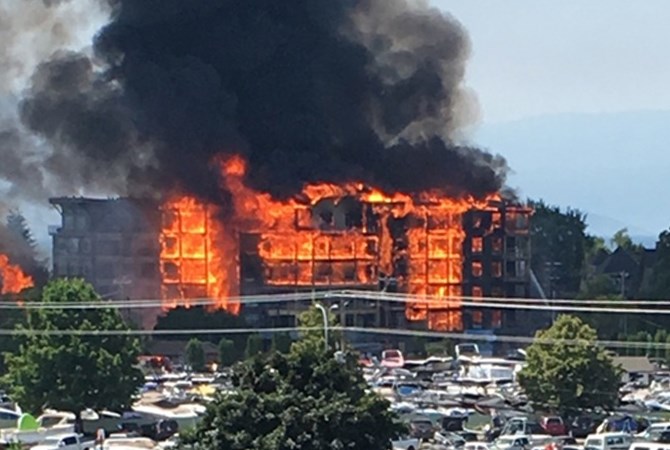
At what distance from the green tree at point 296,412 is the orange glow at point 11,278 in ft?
154

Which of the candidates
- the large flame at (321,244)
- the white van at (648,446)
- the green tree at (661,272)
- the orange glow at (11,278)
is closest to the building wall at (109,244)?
the large flame at (321,244)

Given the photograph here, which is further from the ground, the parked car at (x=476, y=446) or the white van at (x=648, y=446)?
the white van at (x=648, y=446)

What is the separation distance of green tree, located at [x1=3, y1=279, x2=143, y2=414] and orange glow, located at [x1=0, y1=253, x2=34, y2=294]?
3225 centimetres

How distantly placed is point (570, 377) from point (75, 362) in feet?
35.1

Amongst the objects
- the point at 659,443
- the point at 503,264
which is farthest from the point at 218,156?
the point at 659,443

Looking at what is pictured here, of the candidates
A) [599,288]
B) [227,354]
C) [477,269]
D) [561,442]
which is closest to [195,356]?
[227,354]

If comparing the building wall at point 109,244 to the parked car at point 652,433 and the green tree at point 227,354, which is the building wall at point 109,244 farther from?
the parked car at point 652,433

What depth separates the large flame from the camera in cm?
7312

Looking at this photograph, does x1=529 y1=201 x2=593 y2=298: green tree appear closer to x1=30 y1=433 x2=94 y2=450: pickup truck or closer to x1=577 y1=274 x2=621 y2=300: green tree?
x1=577 y1=274 x2=621 y2=300: green tree

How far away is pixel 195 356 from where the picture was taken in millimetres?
59188

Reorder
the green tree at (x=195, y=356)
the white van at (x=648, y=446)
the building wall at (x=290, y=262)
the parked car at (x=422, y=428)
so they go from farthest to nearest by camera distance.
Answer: the building wall at (x=290, y=262) < the green tree at (x=195, y=356) < the parked car at (x=422, y=428) < the white van at (x=648, y=446)

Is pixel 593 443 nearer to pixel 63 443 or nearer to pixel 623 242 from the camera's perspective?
pixel 63 443

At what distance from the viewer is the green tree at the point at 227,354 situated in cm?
5884

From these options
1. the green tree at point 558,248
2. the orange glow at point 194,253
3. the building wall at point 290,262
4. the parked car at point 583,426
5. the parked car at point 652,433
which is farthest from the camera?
the green tree at point 558,248
